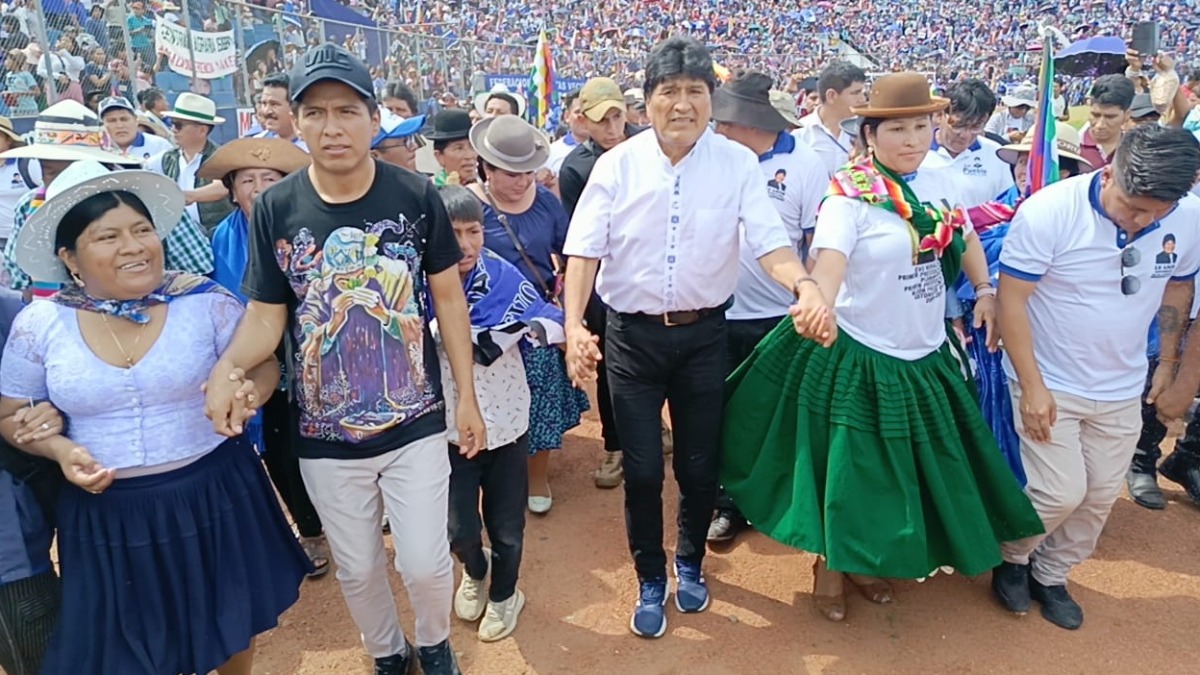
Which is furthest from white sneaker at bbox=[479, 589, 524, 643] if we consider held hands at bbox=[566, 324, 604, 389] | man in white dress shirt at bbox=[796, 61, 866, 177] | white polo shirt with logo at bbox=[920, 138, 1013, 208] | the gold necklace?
man in white dress shirt at bbox=[796, 61, 866, 177]

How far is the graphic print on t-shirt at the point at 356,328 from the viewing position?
2367 millimetres

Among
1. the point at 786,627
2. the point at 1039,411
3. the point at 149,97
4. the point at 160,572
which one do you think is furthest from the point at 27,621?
the point at 149,97

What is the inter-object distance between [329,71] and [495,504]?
5.52 feet

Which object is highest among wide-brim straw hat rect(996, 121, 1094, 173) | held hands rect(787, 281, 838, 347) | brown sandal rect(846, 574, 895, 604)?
wide-brim straw hat rect(996, 121, 1094, 173)

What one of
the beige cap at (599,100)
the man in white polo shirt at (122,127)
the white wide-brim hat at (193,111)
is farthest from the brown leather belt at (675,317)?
the man in white polo shirt at (122,127)

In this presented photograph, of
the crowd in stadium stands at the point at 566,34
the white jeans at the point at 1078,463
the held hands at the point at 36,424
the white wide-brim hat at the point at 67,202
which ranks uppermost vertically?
the crowd in stadium stands at the point at 566,34

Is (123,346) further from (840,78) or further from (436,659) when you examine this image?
(840,78)

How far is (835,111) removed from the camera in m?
5.50

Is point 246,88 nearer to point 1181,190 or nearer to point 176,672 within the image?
point 176,672

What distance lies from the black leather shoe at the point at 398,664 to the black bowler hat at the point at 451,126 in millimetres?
2738

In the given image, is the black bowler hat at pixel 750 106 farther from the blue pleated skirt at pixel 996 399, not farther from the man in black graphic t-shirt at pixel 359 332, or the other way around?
the man in black graphic t-shirt at pixel 359 332

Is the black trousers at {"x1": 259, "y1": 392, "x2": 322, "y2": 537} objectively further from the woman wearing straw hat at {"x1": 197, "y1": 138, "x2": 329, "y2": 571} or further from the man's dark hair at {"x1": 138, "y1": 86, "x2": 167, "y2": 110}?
the man's dark hair at {"x1": 138, "y1": 86, "x2": 167, "y2": 110}

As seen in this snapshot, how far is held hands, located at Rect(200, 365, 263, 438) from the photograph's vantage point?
7.31 ft

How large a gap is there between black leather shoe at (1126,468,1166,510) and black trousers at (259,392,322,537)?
13.6 ft
